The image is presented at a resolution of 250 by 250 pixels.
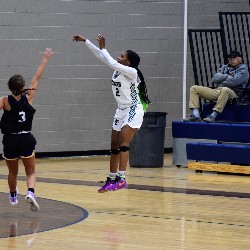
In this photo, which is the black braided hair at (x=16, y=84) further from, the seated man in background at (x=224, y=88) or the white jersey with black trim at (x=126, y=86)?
the seated man in background at (x=224, y=88)

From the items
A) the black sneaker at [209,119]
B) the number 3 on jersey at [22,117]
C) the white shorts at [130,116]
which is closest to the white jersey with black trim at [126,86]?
the white shorts at [130,116]

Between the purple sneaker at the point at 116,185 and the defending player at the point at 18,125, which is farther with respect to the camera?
the purple sneaker at the point at 116,185

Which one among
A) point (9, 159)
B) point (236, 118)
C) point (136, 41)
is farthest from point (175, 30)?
point (9, 159)

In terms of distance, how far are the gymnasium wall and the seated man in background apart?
2607mm

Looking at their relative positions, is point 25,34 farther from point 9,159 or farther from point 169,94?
point 9,159

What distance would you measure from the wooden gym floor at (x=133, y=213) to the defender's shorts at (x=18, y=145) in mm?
730

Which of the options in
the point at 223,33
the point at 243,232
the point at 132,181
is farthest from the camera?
the point at 223,33

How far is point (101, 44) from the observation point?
1348 centimetres

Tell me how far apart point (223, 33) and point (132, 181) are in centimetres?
493

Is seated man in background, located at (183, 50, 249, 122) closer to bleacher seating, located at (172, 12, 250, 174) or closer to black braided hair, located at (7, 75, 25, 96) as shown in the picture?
bleacher seating, located at (172, 12, 250, 174)

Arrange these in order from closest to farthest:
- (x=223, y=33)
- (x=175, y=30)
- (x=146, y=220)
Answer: (x=146, y=220) < (x=223, y=33) < (x=175, y=30)

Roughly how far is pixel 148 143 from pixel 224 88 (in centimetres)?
181

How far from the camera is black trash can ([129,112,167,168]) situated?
1898 centimetres

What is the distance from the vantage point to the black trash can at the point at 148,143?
18984mm
